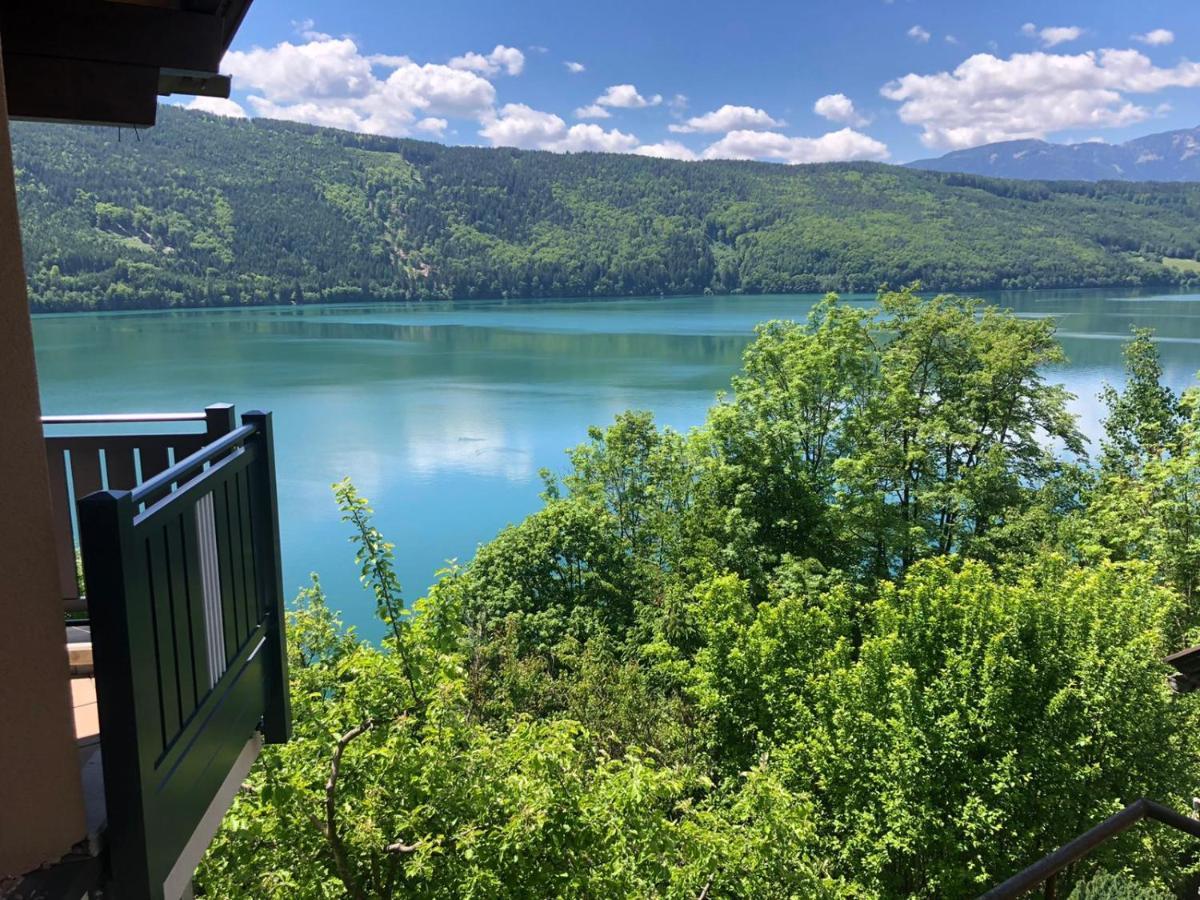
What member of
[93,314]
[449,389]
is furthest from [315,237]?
[449,389]

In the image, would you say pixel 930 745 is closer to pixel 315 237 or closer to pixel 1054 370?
pixel 1054 370

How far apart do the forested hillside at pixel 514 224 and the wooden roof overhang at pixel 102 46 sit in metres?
86.9

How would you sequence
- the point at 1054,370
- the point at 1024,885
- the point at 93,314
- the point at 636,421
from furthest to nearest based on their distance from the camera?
1. the point at 93,314
2. the point at 1054,370
3. the point at 636,421
4. the point at 1024,885

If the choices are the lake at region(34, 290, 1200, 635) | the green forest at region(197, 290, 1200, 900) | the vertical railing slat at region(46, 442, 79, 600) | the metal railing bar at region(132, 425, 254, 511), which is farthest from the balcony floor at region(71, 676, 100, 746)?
the lake at region(34, 290, 1200, 635)

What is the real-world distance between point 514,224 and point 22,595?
140 meters

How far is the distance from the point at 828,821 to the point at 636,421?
12.1 metres

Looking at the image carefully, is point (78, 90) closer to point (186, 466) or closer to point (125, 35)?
point (125, 35)

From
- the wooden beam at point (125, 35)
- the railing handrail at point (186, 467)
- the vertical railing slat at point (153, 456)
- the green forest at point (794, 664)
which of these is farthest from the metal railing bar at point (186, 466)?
the green forest at point (794, 664)

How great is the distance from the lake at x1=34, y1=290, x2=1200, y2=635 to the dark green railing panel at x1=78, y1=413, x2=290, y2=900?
60.1ft

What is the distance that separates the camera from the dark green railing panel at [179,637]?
1.67m

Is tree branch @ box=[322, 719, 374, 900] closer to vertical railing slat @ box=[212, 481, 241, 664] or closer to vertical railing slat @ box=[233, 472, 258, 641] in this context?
vertical railing slat @ box=[233, 472, 258, 641]

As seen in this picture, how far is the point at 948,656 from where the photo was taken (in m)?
9.90

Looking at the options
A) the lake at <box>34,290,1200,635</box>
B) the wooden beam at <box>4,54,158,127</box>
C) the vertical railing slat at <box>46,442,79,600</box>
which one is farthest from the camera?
the lake at <box>34,290,1200,635</box>

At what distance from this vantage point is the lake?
25016 mm
